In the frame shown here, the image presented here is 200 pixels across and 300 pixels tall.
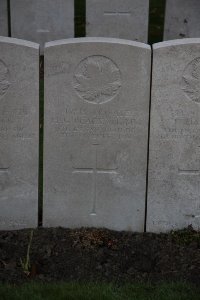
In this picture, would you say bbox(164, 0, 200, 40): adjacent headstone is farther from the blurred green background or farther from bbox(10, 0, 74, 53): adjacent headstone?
Result: bbox(10, 0, 74, 53): adjacent headstone

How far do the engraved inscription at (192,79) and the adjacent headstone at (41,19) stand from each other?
7.23 m

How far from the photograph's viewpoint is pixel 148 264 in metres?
4.73

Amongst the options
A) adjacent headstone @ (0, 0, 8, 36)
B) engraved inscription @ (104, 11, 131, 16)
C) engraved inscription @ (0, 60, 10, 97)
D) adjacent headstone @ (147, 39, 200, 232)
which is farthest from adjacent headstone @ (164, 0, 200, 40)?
engraved inscription @ (0, 60, 10, 97)

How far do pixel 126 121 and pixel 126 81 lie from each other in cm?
35

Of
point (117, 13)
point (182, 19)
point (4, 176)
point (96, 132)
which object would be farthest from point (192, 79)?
point (182, 19)

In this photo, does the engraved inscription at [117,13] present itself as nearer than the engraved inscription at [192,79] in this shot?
No

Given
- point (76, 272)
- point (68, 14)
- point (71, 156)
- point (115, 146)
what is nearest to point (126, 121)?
point (115, 146)

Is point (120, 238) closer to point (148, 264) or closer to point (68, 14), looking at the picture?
point (148, 264)

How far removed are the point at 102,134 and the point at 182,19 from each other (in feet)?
25.2

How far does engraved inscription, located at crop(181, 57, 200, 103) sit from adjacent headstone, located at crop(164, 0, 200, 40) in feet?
24.4

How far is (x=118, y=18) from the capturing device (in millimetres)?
11883

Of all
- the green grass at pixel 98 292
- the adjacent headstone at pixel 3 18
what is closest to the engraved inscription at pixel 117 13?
the adjacent headstone at pixel 3 18

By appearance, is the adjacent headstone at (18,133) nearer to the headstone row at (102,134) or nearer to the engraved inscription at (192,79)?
the headstone row at (102,134)

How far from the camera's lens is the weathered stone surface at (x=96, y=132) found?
16.1 ft
